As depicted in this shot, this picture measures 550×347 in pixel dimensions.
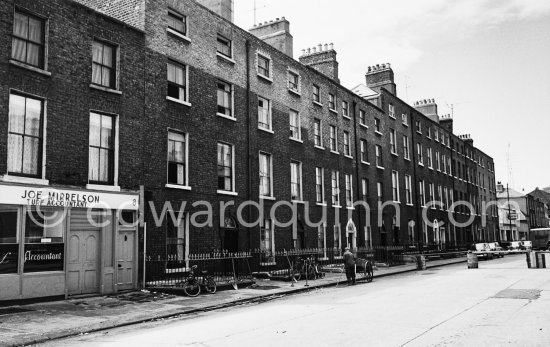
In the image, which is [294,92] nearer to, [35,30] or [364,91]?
[364,91]

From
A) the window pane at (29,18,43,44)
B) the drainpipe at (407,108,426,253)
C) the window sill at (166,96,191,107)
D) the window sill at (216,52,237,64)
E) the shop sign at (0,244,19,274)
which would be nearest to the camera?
the shop sign at (0,244,19,274)

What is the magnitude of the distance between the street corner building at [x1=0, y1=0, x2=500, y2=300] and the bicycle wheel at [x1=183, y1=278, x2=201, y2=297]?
4.39 feet

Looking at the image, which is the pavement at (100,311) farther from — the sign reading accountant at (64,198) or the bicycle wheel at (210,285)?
the sign reading accountant at (64,198)

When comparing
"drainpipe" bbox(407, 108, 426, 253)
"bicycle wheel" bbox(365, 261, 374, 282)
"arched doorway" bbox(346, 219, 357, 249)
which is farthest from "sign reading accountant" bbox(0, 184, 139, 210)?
"drainpipe" bbox(407, 108, 426, 253)

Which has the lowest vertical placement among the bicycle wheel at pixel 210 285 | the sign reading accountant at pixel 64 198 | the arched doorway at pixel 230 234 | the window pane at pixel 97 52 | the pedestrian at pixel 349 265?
the bicycle wheel at pixel 210 285

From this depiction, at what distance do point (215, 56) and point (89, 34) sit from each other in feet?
21.8

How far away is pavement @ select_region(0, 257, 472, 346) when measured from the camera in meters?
11.0

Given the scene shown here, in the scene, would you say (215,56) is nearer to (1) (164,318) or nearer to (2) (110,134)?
(2) (110,134)

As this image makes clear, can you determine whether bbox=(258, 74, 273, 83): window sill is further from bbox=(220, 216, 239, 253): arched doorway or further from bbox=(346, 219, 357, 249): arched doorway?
bbox=(346, 219, 357, 249): arched doorway

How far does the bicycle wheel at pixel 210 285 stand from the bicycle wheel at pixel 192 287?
387mm

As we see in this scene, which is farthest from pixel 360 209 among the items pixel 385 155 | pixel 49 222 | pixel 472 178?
pixel 472 178

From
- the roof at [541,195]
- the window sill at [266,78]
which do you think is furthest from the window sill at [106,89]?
the roof at [541,195]

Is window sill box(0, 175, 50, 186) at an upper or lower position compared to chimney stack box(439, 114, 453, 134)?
lower

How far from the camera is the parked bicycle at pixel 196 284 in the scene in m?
17.2
